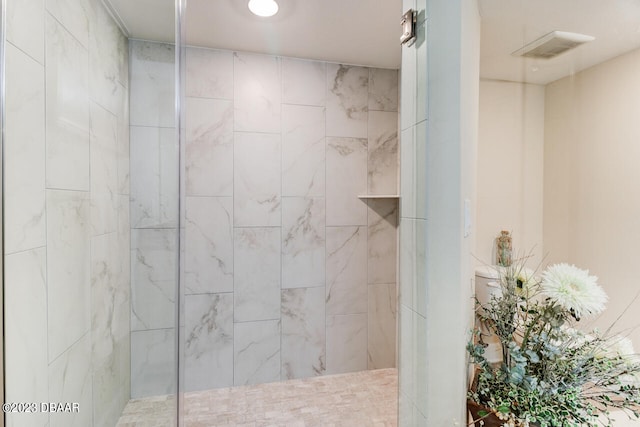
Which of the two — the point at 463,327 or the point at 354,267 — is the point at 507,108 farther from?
the point at 354,267

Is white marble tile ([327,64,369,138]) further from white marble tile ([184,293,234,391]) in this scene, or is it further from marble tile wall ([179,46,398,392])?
white marble tile ([184,293,234,391])

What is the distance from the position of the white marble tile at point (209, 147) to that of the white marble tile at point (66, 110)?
102cm

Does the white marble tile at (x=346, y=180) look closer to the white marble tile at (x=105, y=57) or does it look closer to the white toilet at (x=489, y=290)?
the white toilet at (x=489, y=290)

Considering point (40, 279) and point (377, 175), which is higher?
point (377, 175)

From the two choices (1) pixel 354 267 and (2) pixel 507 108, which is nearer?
(2) pixel 507 108

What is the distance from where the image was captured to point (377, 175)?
2551 mm

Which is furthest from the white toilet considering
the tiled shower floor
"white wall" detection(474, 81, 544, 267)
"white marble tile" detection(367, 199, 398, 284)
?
"white marble tile" detection(367, 199, 398, 284)

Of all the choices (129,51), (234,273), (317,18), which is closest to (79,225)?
(129,51)

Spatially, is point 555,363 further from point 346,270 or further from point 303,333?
point 303,333

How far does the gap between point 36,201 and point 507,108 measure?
5.83 ft

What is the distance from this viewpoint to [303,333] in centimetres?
244

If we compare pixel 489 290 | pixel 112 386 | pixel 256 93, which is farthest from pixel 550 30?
pixel 112 386

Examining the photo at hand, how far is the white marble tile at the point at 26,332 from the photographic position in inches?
31.4

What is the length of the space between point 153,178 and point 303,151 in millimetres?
1235
